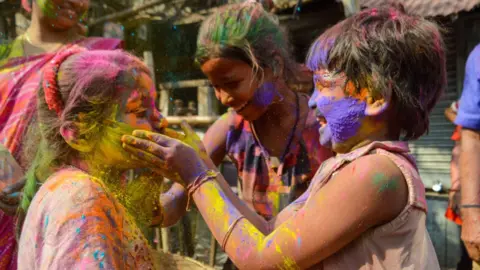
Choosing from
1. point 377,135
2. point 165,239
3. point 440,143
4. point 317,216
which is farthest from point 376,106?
point 440,143

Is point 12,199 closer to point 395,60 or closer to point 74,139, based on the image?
point 74,139

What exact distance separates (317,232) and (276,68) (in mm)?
931

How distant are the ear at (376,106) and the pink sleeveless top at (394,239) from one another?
0.08m

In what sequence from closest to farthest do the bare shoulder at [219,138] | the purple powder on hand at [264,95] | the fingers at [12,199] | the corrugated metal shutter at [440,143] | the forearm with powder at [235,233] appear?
1. the forearm with powder at [235,233]
2. the fingers at [12,199]
3. the purple powder on hand at [264,95]
4. the bare shoulder at [219,138]
5. the corrugated metal shutter at [440,143]

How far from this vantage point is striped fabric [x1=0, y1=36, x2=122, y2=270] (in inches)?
65.0

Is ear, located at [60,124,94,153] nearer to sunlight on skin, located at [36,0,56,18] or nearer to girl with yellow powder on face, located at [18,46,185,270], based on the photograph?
girl with yellow powder on face, located at [18,46,185,270]

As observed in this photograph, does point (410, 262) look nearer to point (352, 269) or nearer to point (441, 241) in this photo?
point (352, 269)

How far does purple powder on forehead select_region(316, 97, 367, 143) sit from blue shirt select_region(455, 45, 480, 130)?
3.70ft

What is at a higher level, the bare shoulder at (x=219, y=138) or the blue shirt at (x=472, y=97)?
the blue shirt at (x=472, y=97)

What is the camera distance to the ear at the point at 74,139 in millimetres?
1155

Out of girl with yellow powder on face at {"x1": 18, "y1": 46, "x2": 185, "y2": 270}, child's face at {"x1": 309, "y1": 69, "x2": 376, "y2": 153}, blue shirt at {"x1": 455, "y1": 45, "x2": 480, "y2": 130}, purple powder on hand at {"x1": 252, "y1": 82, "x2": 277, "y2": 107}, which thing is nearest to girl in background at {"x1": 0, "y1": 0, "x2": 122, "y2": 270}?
girl with yellow powder on face at {"x1": 18, "y1": 46, "x2": 185, "y2": 270}

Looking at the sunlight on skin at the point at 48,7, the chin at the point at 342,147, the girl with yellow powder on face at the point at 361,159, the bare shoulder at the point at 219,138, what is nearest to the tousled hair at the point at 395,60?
the girl with yellow powder on face at the point at 361,159

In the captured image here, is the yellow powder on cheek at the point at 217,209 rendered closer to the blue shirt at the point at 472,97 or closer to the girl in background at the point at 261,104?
the girl in background at the point at 261,104

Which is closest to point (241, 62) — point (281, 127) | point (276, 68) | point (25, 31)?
point (276, 68)
